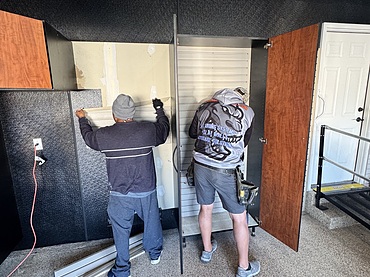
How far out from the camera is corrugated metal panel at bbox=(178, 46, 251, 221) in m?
2.40

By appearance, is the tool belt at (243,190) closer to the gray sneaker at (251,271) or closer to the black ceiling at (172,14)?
the gray sneaker at (251,271)

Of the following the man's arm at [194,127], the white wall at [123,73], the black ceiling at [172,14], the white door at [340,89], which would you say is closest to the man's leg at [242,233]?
the man's arm at [194,127]

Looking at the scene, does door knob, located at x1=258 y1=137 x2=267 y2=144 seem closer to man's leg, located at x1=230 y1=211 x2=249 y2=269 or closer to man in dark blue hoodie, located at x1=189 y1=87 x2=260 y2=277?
man in dark blue hoodie, located at x1=189 y1=87 x2=260 y2=277

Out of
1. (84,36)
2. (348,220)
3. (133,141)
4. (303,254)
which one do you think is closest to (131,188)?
(133,141)

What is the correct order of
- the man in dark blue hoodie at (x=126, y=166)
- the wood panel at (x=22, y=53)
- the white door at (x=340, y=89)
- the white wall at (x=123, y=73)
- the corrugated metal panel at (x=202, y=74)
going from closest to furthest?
the wood panel at (x=22, y=53)
the man in dark blue hoodie at (x=126, y=166)
the white wall at (x=123, y=73)
the corrugated metal panel at (x=202, y=74)
the white door at (x=340, y=89)

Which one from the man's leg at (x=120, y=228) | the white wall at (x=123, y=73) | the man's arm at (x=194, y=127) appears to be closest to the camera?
the man's leg at (x=120, y=228)

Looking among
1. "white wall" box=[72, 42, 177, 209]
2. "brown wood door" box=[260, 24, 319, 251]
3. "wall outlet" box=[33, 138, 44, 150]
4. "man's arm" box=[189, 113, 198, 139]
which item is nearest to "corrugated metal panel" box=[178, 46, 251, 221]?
"white wall" box=[72, 42, 177, 209]

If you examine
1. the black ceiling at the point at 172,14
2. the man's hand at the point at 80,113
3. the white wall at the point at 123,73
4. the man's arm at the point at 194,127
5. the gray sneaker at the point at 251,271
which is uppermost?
the black ceiling at the point at 172,14

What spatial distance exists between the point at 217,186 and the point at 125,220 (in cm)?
78

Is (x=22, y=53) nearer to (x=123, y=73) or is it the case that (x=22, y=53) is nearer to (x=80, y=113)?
(x=80, y=113)

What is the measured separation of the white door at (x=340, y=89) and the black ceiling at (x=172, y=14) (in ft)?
0.69

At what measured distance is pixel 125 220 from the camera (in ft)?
6.38

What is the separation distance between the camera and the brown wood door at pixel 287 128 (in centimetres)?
195

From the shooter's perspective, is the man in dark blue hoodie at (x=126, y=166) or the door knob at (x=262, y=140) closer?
the man in dark blue hoodie at (x=126, y=166)
